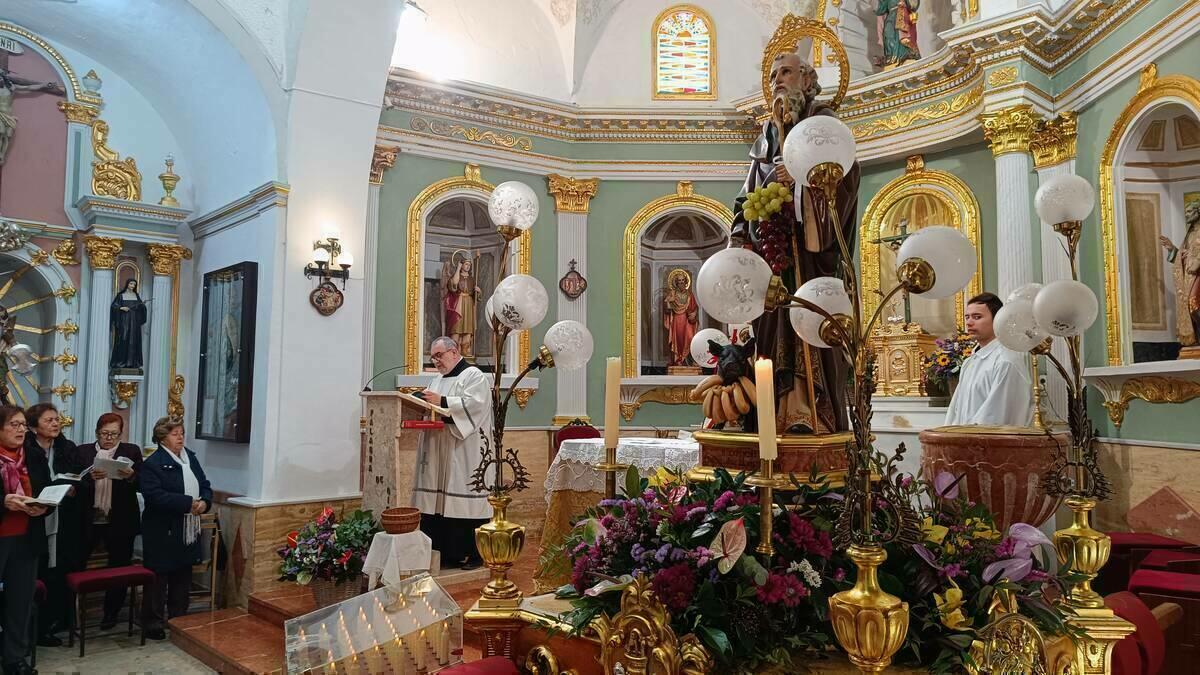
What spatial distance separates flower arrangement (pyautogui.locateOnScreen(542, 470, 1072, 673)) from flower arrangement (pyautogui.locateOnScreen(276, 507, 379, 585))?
3930mm

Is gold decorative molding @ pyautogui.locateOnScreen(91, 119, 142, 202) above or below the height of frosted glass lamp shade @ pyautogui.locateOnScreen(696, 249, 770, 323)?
above

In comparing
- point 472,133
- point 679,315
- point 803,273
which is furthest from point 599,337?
point 803,273

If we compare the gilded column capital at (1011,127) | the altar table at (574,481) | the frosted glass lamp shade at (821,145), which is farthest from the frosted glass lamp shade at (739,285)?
the gilded column capital at (1011,127)

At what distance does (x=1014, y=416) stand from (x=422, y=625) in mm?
3950

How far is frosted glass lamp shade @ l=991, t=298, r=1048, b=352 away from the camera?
367 cm

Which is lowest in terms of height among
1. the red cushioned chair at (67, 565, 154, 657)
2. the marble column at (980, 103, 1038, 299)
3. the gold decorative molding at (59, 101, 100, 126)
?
the red cushioned chair at (67, 565, 154, 657)

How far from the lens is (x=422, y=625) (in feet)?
11.5

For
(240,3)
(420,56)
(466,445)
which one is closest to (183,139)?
(240,3)

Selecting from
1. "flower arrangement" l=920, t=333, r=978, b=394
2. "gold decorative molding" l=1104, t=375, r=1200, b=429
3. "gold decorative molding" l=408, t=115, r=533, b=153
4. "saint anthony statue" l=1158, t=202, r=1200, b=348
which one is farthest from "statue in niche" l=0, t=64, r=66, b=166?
"saint anthony statue" l=1158, t=202, r=1200, b=348

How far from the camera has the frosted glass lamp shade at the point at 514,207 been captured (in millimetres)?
3730

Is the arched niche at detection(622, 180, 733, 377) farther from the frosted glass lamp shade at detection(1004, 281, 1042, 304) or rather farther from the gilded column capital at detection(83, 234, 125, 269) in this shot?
the frosted glass lamp shade at detection(1004, 281, 1042, 304)

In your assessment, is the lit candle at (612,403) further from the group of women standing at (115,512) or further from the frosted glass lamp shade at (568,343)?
the group of women standing at (115,512)

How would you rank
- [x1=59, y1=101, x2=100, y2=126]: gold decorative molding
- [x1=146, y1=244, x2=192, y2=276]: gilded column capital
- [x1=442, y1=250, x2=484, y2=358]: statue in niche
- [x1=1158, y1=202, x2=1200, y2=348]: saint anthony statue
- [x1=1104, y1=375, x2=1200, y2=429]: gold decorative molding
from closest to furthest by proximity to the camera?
[x1=1104, y1=375, x2=1200, y2=429]: gold decorative molding < [x1=1158, y1=202, x2=1200, y2=348]: saint anthony statue < [x1=59, y1=101, x2=100, y2=126]: gold decorative molding < [x1=146, y1=244, x2=192, y2=276]: gilded column capital < [x1=442, y1=250, x2=484, y2=358]: statue in niche

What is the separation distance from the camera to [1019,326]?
3.70 m
